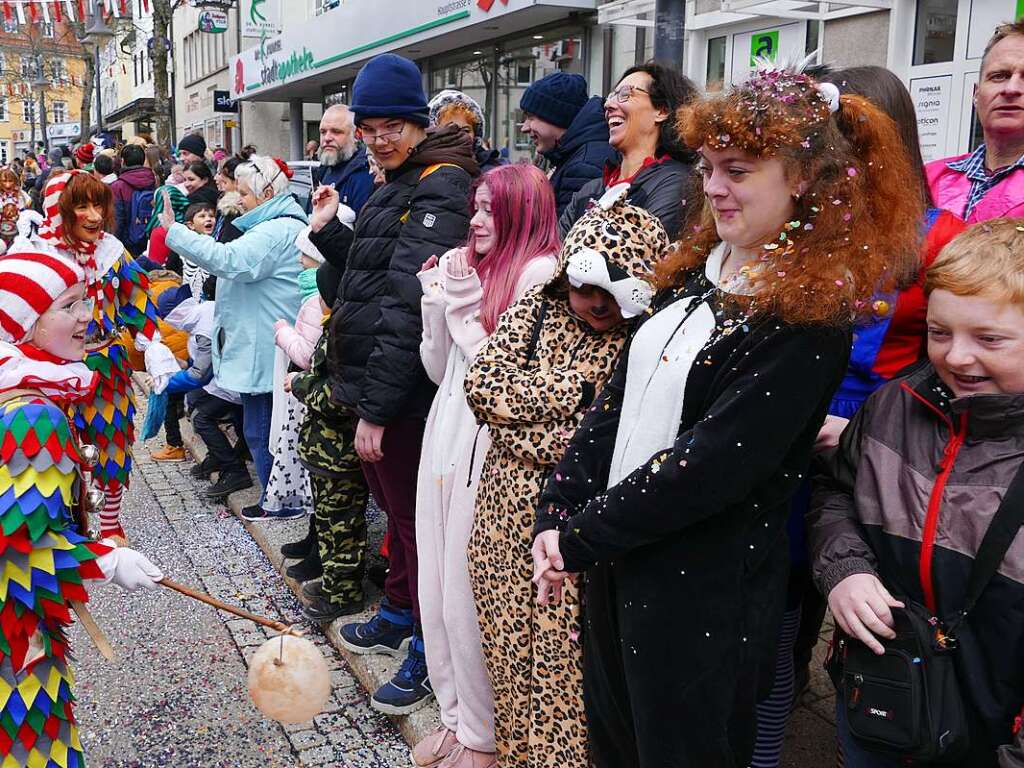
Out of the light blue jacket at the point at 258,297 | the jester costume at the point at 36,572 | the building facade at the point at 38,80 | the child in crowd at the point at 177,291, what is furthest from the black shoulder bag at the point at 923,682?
the building facade at the point at 38,80

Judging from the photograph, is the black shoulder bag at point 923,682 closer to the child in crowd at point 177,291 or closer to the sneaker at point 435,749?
the sneaker at point 435,749

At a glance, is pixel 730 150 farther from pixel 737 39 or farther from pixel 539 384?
pixel 737 39

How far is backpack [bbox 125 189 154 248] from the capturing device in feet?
A: 29.0

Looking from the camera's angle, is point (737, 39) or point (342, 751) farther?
point (737, 39)

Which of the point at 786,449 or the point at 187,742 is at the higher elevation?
the point at 786,449

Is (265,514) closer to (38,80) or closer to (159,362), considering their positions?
(159,362)

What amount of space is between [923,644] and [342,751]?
207 centimetres

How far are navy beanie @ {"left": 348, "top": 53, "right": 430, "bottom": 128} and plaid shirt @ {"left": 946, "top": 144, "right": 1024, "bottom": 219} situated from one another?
5.93ft

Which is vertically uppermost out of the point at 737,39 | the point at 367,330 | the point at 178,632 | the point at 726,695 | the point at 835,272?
the point at 737,39

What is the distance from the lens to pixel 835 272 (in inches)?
Result: 66.1

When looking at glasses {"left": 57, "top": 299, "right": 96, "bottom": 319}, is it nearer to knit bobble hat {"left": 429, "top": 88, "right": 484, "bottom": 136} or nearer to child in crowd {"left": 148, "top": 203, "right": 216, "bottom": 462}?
knit bobble hat {"left": 429, "top": 88, "right": 484, "bottom": 136}

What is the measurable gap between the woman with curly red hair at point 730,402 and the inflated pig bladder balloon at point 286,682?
66 centimetres

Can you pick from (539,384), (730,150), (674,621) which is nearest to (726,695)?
(674,621)

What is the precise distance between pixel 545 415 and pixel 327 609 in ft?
6.51
